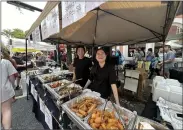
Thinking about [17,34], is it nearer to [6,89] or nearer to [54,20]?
[6,89]

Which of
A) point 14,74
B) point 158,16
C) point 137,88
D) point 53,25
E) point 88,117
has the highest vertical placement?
point 158,16

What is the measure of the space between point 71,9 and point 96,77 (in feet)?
3.68

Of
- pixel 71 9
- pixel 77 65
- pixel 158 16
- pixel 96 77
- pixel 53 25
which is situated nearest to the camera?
pixel 71 9

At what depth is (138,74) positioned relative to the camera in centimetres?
341

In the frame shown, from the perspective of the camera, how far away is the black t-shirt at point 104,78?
1.84m

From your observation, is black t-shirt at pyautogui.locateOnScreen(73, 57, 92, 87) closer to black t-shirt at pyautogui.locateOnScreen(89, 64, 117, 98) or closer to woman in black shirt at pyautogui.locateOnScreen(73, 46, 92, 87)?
woman in black shirt at pyautogui.locateOnScreen(73, 46, 92, 87)

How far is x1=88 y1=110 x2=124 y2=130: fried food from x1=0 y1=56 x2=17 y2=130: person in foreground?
1572 millimetres

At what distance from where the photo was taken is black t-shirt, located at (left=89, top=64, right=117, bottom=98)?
1.84 m

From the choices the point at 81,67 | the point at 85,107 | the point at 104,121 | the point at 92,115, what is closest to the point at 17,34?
the point at 81,67

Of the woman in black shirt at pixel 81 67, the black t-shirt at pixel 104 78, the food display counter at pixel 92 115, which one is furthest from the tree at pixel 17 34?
the food display counter at pixel 92 115

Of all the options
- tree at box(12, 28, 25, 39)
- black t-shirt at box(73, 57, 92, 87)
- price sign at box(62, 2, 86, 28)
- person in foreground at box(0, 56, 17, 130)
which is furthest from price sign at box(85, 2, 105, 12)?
tree at box(12, 28, 25, 39)

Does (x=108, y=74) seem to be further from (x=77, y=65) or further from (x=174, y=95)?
(x=77, y=65)

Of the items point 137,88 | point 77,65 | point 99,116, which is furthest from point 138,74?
point 99,116

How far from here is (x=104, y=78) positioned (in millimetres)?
1890
